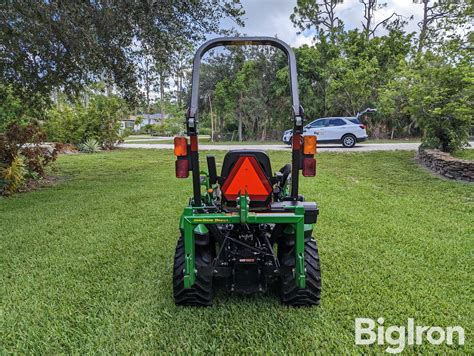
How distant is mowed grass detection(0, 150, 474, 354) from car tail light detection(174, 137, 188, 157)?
3.79ft

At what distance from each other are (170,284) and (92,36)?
4477 mm

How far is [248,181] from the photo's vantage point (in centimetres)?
245

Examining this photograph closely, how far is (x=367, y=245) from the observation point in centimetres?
379

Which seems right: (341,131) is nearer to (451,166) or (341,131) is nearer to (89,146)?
(451,166)

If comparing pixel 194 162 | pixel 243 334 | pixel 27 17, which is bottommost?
pixel 243 334

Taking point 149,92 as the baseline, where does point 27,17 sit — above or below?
above

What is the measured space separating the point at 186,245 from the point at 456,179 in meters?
7.17

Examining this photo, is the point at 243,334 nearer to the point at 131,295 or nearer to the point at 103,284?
the point at 131,295

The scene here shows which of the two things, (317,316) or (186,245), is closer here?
(186,245)

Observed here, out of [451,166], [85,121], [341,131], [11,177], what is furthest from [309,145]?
[85,121]

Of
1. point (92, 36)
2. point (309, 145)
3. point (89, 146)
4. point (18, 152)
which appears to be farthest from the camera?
point (89, 146)

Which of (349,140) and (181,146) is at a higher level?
(181,146)

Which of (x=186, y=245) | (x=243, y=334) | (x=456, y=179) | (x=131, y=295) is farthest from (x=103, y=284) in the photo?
(x=456, y=179)

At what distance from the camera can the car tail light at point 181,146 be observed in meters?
2.39
